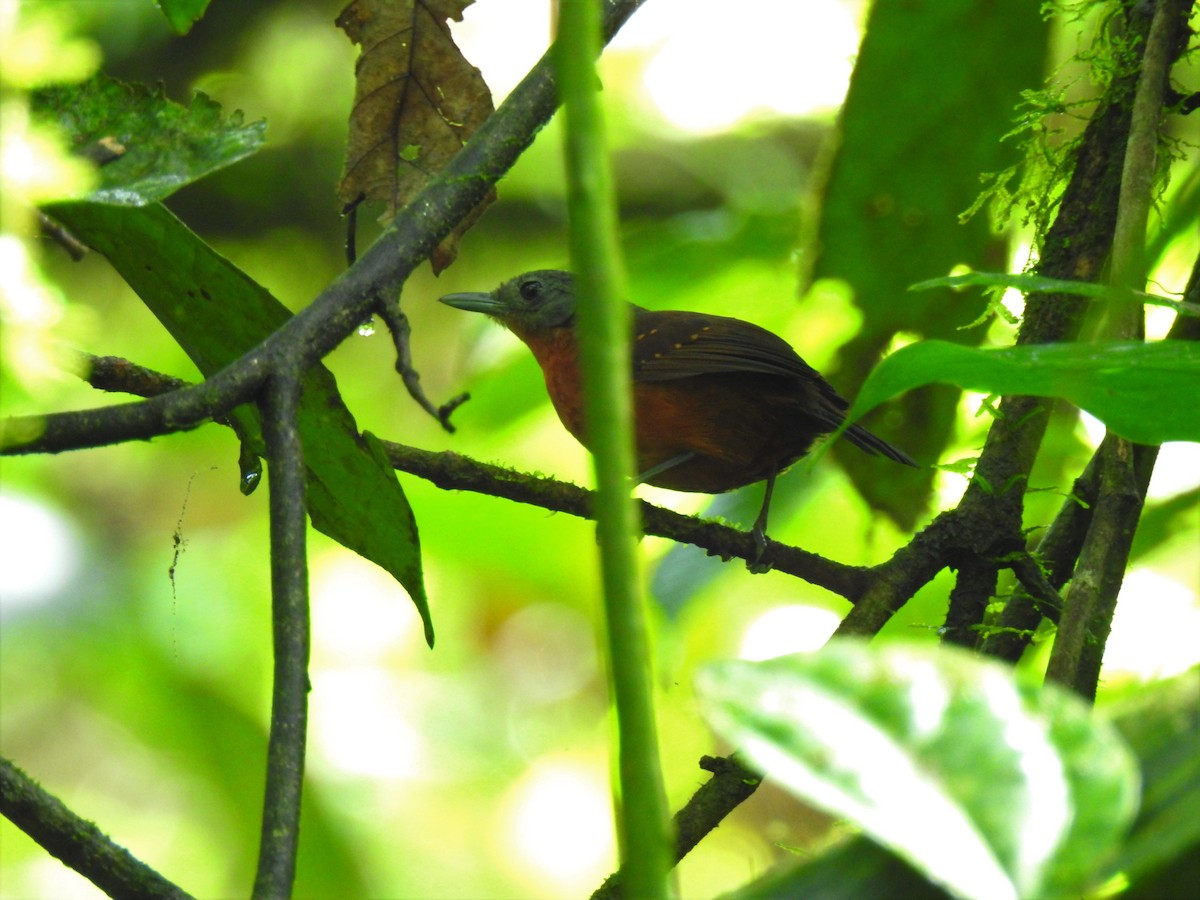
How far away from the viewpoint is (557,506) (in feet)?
5.19

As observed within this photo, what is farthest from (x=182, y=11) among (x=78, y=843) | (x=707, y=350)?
(x=707, y=350)

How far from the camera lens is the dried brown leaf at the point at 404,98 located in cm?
162

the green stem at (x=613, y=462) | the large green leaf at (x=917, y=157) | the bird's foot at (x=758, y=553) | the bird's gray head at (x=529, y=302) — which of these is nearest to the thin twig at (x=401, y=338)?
the green stem at (x=613, y=462)

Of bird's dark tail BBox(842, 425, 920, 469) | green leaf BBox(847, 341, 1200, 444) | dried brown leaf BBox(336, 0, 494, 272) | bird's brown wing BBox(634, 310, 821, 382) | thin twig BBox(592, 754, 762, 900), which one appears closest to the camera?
green leaf BBox(847, 341, 1200, 444)

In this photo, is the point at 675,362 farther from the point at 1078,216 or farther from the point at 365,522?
the point at 365,522

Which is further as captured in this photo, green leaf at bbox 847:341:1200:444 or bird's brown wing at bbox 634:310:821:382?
bird's brown wing at bbox 634:310:821:382

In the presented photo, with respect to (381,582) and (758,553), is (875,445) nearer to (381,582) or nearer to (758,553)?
(758,553)

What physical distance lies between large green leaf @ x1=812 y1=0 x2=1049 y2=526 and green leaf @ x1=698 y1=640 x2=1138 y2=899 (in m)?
1.48

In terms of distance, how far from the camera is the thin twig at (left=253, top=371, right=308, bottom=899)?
0.77 meters

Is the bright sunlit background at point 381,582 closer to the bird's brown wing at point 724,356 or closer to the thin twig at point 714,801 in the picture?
the bird's brown wing at point 724,356

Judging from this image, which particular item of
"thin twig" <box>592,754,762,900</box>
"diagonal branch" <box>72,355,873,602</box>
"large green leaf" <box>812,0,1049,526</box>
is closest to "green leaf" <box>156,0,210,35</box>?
"diagonal branch" <box>72,355,873,602</box>

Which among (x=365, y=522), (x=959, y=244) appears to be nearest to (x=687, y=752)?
(x=959, y=244)

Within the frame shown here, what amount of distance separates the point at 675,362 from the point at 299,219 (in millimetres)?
1643

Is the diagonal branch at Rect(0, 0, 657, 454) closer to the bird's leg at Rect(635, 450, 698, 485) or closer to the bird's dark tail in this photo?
the bird's dark tail
